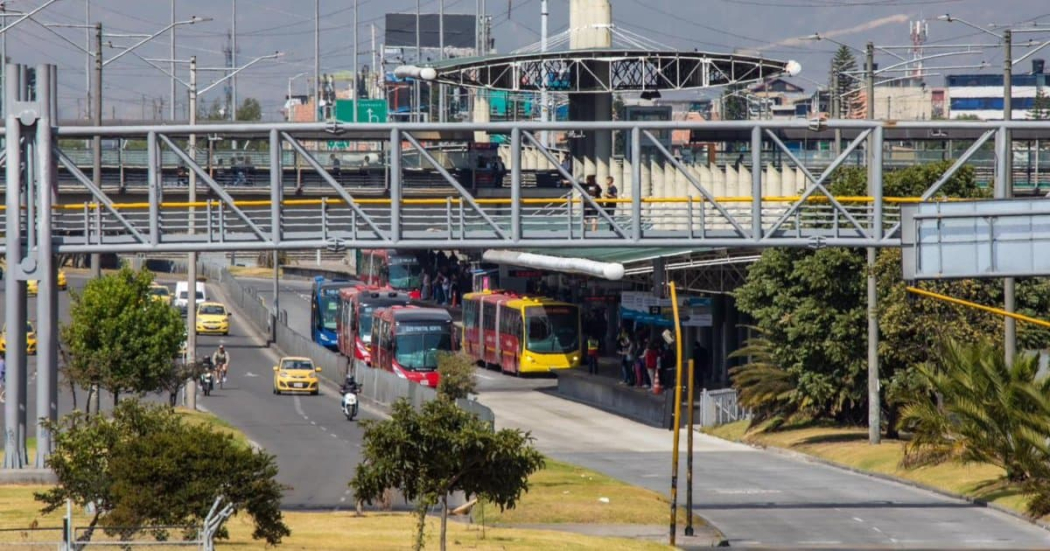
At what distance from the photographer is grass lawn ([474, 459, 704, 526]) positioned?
3334cm

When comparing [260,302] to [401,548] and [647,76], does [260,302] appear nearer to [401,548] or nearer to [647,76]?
[647,76]

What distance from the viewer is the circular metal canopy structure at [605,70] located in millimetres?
75750

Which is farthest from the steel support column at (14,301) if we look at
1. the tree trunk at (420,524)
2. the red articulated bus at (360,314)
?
the red articulated bus at (360,314)

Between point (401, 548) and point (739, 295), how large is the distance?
24187mm

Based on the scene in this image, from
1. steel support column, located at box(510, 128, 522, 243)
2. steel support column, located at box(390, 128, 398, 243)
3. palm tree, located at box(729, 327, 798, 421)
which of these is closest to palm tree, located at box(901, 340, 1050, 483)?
palm tree, located at box(729, 327, 798, 421)

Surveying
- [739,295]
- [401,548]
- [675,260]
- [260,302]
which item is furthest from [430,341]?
[401,548]

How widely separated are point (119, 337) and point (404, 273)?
54.9m

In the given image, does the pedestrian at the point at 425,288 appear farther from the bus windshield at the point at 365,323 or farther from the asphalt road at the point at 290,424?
the bus windshield at the point at 365,323

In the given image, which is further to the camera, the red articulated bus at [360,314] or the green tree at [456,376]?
the red articulated bus at [360,314]

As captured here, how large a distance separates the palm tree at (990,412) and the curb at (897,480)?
0.84 meters

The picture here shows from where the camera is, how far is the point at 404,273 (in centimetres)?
10181

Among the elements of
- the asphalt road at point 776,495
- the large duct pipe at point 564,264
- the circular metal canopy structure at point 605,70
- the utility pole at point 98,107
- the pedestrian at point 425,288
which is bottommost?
the asphalt road at point 776,495

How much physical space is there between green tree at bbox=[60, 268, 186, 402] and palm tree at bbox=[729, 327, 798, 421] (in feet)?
55.2

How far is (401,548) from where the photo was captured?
26875 mm
